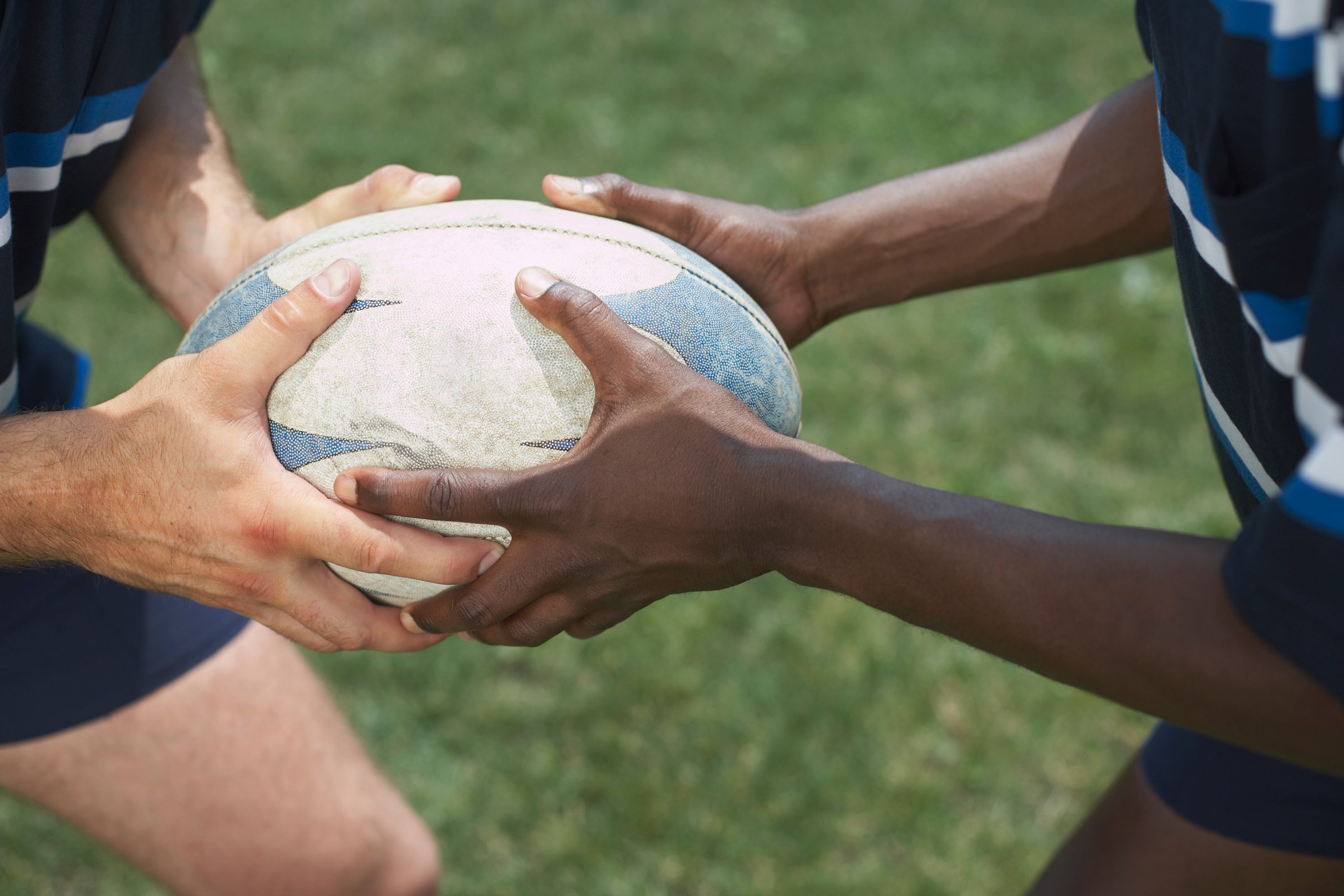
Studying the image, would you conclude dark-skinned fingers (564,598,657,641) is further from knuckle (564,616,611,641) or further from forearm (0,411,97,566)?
forearm (0,411,97,566)

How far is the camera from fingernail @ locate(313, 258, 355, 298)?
186 centimetres

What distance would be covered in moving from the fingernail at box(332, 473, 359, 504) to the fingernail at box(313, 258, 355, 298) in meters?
0.28

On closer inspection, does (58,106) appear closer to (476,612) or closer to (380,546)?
(380,546)

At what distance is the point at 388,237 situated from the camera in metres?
2.03

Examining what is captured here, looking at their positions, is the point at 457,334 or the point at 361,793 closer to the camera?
the point at 457,334

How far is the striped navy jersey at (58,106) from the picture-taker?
1892 millimetres

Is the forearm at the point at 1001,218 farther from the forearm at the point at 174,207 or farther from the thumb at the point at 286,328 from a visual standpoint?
the forearm at the point at 174,207

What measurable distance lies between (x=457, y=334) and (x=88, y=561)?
72 centimetres

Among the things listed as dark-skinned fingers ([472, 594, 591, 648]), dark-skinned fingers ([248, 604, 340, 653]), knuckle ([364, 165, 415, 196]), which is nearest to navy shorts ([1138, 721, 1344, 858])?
dark-skinned fingers ([472, 594, 591, 648])

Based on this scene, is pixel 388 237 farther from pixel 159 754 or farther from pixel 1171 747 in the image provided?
pixel 1171 747

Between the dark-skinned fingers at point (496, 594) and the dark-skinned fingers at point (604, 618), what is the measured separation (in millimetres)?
99

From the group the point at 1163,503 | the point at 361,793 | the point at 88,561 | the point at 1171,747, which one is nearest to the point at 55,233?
the point at 88,561

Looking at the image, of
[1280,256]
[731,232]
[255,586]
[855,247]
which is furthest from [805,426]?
[1280,256]

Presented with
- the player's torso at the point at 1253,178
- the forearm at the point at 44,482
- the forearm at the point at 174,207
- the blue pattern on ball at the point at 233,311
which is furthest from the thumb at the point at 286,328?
the player's torso at the point at 1253,178
